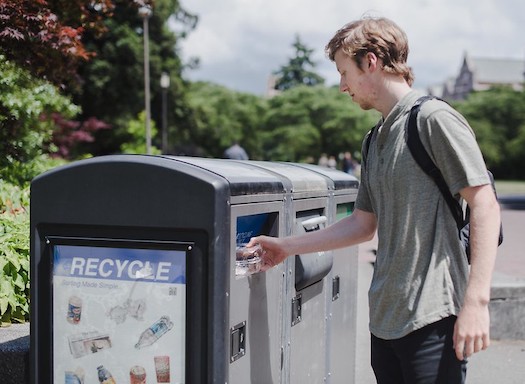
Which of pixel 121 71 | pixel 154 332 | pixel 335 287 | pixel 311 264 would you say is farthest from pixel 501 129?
pixel 154 332

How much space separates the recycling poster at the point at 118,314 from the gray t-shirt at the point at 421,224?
2.15 ft

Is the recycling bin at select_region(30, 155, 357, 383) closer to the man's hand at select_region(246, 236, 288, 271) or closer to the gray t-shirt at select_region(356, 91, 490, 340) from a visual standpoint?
the man's hand at select_region(246, 236, 288, 271)

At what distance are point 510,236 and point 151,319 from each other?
42.2 ft

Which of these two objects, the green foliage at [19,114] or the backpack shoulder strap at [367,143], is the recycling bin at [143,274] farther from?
the green foliage at [19,114]

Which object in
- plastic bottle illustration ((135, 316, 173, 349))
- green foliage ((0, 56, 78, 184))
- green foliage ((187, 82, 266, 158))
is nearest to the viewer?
plastic bottle illustration ((135, 316, 173, 349))

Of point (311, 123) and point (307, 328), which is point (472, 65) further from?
point (307, 328)

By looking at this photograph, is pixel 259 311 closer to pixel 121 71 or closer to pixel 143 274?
pixel 143 274

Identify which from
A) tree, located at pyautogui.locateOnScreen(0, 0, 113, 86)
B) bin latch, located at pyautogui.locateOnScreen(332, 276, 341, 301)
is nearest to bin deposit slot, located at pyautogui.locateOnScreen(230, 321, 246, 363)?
bin latch, located at pyautogui.locateOnScreen(332, 276, 341, 301)

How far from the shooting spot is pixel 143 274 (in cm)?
229

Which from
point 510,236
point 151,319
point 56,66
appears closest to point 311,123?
point 510,236

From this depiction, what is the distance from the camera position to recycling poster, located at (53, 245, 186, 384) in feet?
7.47

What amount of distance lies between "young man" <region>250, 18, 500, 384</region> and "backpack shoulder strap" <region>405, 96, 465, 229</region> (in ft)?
0.05

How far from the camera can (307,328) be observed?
→ 10.6 feet

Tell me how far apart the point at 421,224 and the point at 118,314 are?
3.40ft
